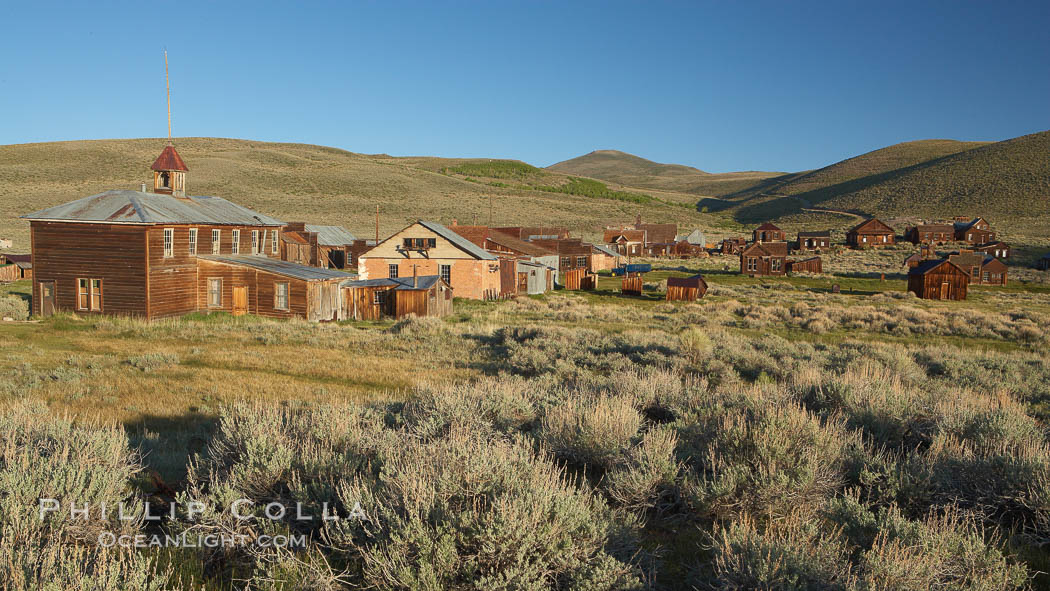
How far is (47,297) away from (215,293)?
608cm

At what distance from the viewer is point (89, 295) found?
2455cm

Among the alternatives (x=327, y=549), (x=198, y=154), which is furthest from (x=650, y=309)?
(x=198, y=154)

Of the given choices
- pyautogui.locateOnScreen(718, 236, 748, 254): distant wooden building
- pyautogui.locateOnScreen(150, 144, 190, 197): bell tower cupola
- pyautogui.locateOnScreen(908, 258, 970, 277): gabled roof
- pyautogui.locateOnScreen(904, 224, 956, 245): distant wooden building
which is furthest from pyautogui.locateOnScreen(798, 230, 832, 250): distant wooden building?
pyautogui.locateOnScreen(150, 144, 190, 197): bell tower cupola

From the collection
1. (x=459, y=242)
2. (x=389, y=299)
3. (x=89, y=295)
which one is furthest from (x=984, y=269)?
(x=89, y=295)

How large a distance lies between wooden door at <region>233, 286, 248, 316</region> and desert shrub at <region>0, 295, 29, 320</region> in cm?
749

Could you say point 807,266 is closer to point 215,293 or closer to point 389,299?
point 389,299

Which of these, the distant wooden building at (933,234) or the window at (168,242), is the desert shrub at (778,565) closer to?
the window at (168,242)

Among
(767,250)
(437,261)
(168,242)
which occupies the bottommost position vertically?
(437,261)

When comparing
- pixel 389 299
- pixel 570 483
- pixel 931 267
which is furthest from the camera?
pixel 931 267

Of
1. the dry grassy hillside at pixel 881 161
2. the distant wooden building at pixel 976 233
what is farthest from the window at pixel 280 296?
the dry grassy hillside at pixel 881 161

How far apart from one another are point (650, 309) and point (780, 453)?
26.0 metres

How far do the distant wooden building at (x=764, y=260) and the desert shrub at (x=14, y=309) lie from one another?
1937 inches

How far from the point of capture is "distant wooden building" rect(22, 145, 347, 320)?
2402cm

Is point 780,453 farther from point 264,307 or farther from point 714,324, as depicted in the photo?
point 264,307
